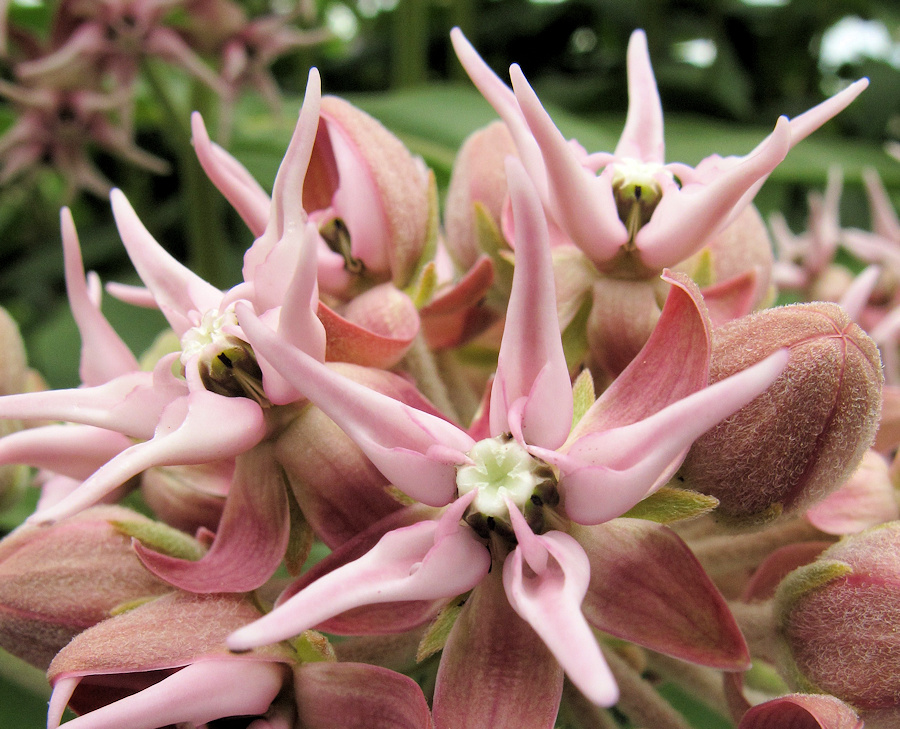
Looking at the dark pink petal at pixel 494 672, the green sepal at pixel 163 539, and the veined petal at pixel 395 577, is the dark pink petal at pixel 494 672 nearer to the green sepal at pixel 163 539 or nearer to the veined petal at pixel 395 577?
the veined petal at pixel 395 577

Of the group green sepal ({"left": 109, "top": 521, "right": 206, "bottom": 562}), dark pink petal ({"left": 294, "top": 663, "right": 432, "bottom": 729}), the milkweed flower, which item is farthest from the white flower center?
green sepal ({"left": 109, "top": 521, "right": 206, "bottom": 562})

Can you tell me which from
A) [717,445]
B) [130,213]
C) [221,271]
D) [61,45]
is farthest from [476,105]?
[717,445]

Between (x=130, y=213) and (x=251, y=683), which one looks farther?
(x=130, y=213)

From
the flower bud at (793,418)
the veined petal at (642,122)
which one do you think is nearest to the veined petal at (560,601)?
the flower bud at (793,418)

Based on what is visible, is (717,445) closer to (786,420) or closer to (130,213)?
(786,420)

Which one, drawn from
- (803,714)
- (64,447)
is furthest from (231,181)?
(803,714)

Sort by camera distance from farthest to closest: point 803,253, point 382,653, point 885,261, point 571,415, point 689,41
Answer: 1. point 689,41
2. point 803,253
3. point 885,261
4. point 382,653
5. point 571,415
